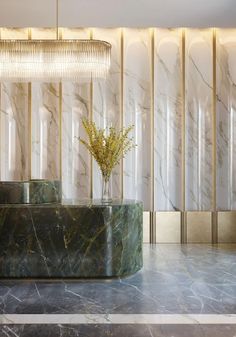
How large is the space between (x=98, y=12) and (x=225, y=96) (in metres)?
2.27

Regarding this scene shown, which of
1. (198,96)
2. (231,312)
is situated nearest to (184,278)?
(231,312)

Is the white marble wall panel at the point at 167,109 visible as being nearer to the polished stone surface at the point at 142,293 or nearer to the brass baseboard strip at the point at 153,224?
the brass baseboard strip at the point at 153,224

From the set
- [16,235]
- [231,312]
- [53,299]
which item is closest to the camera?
[231,312]

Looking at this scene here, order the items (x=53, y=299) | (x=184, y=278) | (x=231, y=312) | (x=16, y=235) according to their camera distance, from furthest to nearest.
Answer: (x=184, y=278)
(x=16, y=235)
(x=53, y=299)
(x=231, y=312)

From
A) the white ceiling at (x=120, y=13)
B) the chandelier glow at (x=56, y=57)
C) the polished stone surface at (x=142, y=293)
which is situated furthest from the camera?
the white ceiling at (x=120, y=13)

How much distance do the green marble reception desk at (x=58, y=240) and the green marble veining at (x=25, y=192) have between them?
74 millimetres

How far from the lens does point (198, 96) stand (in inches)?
242

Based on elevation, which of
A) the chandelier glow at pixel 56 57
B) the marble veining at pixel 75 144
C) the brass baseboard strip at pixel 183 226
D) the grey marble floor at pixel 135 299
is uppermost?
the chandelier glow at pixel 56 57

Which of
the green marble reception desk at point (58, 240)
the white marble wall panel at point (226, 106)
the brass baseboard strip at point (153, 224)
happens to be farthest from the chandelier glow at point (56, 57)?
the brass baseboard strip at point (153, 224)

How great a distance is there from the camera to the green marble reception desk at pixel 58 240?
3852 mm

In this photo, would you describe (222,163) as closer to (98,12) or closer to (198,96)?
(198,96)

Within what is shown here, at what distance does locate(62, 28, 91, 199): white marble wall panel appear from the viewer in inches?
241

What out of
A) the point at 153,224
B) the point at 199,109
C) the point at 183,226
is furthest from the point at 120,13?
the point at 183,226

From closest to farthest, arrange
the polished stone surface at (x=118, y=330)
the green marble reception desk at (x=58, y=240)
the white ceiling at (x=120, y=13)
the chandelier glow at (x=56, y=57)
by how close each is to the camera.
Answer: the polished stone surface at (x=118, y=330) < the green marble reception desk at (x=58, y=240) < the chandelier glow at (x=56, y=57) < the white ceiling at (x=120, y=13)
